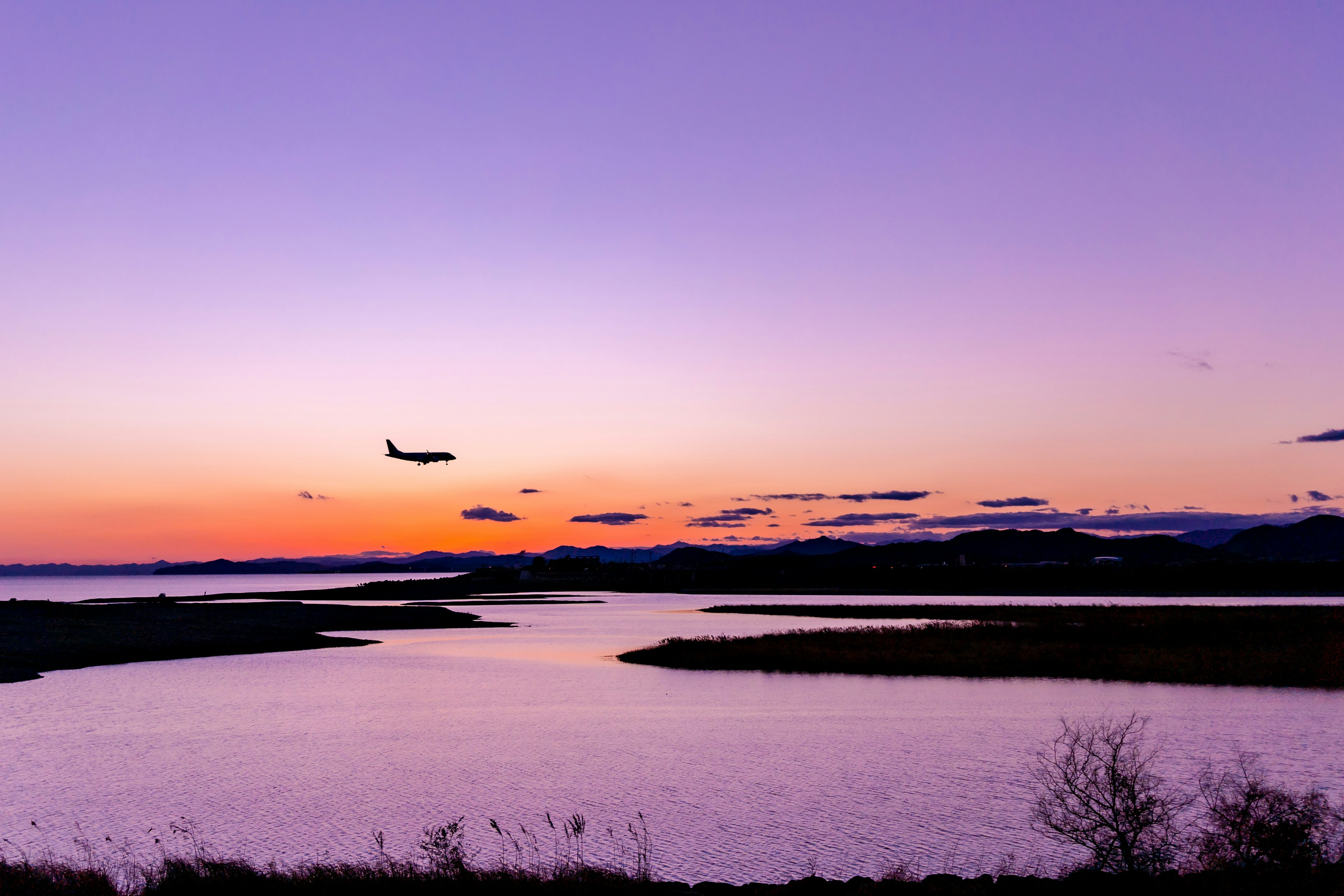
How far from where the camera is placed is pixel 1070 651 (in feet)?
182

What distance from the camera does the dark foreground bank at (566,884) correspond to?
14.8 metres

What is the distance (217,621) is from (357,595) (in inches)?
3988

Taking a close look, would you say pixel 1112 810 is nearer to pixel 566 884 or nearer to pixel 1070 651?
pixel 566 884

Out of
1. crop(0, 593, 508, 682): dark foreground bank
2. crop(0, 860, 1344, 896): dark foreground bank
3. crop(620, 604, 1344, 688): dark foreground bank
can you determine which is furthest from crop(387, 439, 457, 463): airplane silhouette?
crop(0, 860, 1344, 896): dark foreground bank

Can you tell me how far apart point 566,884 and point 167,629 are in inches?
2944

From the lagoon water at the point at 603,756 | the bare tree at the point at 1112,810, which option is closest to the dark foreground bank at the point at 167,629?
the lagoon water at the point at 603,756

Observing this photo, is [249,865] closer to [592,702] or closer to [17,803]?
[17,803]

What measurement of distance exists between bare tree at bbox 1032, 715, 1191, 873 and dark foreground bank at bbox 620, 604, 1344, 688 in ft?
76.3

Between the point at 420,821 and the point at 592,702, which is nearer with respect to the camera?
the point at 420,821

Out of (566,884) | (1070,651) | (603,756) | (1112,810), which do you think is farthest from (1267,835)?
(1070,651)

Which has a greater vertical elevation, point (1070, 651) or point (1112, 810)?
point (1112, 810)

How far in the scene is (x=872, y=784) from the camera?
86.3ft

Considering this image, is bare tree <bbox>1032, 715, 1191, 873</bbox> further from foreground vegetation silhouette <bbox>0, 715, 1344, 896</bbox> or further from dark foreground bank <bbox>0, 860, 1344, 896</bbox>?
dark foreground bank <bbox>0, 860, 1344, 896</bbox>

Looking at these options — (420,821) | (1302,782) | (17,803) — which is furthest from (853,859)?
(17,803)
